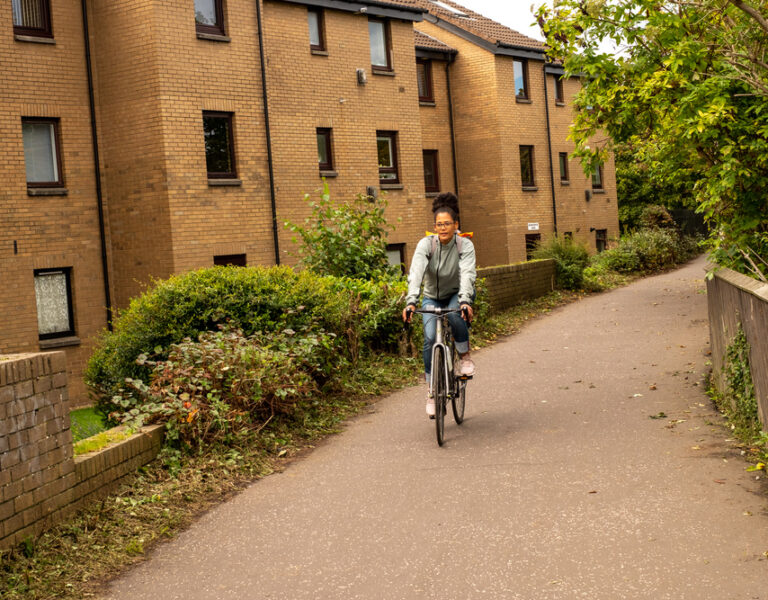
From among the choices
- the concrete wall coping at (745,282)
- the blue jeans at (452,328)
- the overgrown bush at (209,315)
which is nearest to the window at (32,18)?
the overgrown bush at (209,315)

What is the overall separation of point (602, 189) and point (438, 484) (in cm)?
3219

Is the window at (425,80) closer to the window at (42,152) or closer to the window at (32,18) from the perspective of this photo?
the window at (32,18)

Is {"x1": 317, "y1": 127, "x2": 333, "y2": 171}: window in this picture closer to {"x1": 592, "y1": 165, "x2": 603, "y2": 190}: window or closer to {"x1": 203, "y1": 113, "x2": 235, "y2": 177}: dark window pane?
{"x1": 203, "y1": 113, "x2": 235, "y2": 177}: dark window pane

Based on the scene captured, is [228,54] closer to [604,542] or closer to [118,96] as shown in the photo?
[118,96]

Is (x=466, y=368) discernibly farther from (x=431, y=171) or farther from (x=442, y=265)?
(x=431, y=171)

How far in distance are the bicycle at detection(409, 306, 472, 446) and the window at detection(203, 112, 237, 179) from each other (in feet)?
38.6

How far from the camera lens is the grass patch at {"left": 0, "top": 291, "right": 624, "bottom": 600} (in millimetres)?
5074

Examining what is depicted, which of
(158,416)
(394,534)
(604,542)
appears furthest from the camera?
(158,416)

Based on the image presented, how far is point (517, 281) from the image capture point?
63.0 feet

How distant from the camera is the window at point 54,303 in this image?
57.8 ft

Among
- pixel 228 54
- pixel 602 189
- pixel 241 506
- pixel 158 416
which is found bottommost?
pixel 241 506

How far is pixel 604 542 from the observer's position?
5086 mm

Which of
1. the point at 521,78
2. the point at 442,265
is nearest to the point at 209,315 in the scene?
the point at 442,265

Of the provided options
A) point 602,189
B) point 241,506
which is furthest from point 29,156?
point 602,189
